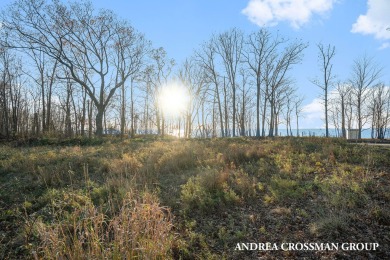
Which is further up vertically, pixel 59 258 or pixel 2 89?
pixel 2 89

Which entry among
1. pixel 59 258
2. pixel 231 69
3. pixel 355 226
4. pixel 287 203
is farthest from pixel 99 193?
pixel 231 69

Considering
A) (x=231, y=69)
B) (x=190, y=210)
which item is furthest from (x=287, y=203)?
(x=231, y=69)

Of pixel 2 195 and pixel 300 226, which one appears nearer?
pixel 300 226

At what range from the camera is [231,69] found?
3353 centimetres

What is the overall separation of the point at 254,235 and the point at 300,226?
37.2 inches

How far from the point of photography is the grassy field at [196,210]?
3.38 metres

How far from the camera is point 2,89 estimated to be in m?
28.1

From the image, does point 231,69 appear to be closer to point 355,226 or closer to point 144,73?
point 144,73

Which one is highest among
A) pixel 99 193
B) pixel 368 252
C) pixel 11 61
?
pixel 11 61

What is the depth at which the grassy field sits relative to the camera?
11.1 feet

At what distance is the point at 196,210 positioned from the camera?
558 cm

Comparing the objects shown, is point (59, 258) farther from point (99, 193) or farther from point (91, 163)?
point (91, 163)

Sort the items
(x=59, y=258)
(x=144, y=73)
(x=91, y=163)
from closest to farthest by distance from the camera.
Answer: (x=59, y=258), (x=91, y=163), (x=144, y=73)

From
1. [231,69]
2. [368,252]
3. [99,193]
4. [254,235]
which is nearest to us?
[368,252]
